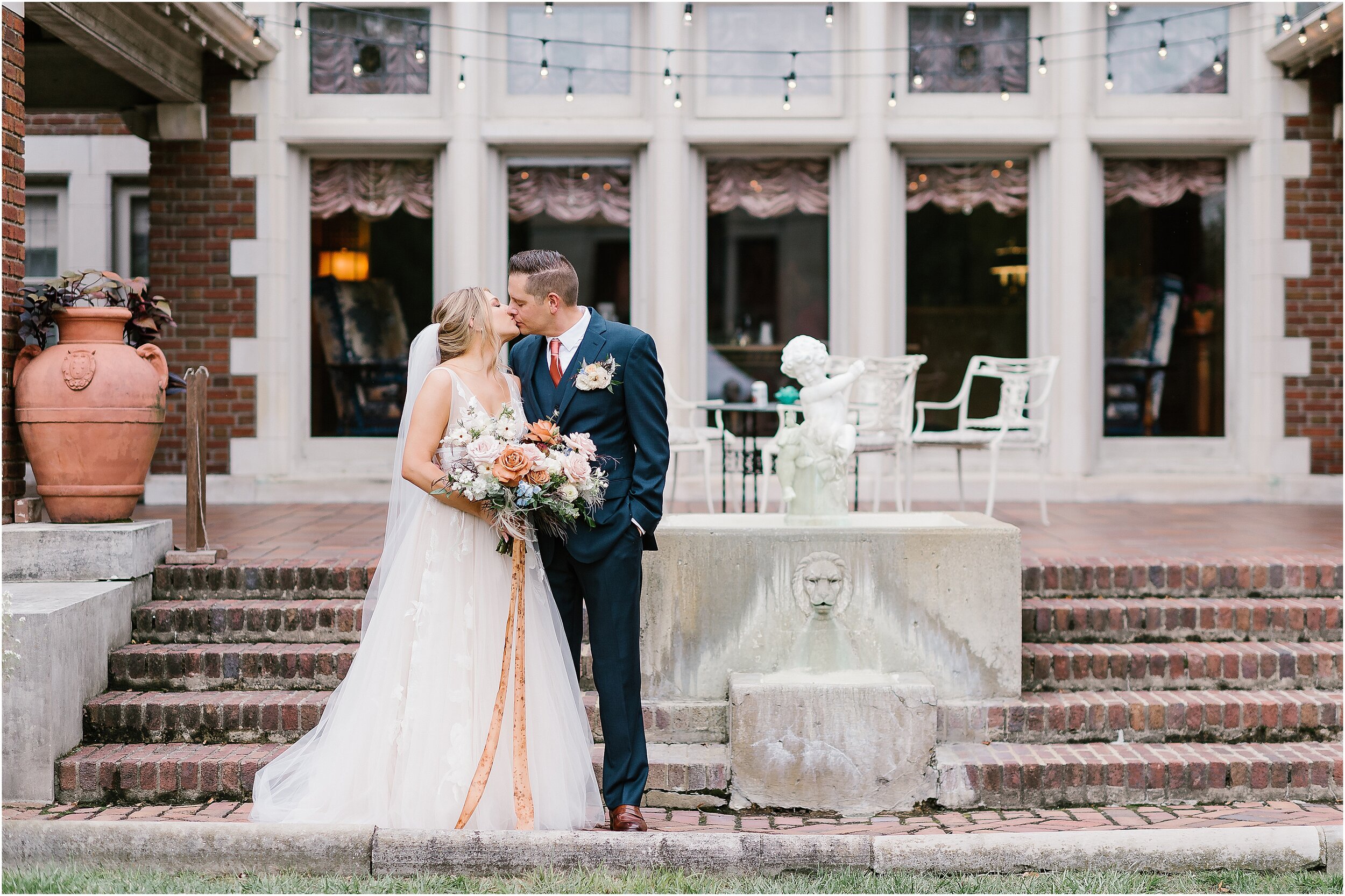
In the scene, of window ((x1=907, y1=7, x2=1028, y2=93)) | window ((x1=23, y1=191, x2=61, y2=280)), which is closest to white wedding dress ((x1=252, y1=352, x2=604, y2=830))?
window ((x1=907, y1=7, x2=1028, y2=93))

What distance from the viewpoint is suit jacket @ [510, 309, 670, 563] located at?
12.5ft

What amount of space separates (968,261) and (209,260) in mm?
5745

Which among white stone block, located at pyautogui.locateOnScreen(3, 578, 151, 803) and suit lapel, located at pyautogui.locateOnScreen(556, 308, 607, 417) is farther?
white stone block, located at pyautogui.locateOnScreen(3, 578, 151, 803)

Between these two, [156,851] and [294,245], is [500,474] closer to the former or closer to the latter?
[156,851]

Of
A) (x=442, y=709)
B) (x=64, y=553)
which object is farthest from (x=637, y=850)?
(x=64, y=553)

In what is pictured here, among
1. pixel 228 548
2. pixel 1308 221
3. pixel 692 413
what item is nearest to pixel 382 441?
pixel 692 413

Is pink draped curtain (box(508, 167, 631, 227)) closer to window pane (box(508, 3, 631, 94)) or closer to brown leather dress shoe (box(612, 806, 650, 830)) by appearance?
window pane (box(508, 3, 631, 94))

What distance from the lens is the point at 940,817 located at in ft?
14.0

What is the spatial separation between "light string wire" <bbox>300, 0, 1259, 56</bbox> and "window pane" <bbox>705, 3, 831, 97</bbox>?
0.03m

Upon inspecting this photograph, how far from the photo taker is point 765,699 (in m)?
4.35

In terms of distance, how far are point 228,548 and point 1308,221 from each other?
25.6ft

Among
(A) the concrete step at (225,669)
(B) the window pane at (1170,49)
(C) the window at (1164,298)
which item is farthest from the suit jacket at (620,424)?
(B) the window pane at (1170,49)

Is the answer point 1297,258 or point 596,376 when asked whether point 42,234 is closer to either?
point 596,376

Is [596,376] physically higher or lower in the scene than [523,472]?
higher
